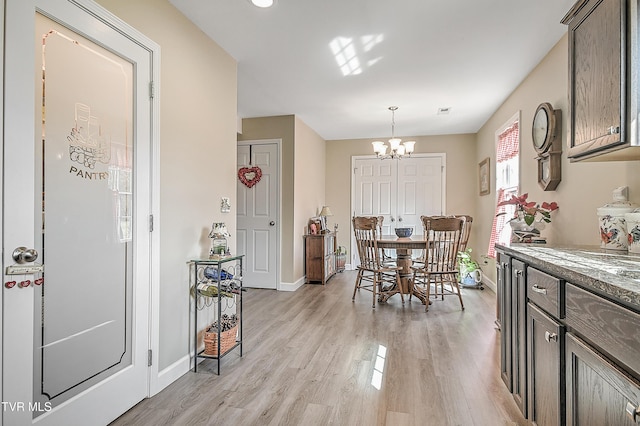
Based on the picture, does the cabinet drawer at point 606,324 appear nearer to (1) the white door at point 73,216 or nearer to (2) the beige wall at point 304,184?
(1) the white door at point 73,216

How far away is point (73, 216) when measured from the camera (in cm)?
160

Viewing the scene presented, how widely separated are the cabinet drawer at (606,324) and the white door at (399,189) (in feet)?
17.2

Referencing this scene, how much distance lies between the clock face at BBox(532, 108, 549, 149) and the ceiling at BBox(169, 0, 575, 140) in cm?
29

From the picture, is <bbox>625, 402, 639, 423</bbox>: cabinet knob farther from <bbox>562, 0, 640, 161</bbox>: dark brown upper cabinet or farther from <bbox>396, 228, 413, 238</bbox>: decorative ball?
<bbox>396, 228, 413, 238</bbox>: decorative ball

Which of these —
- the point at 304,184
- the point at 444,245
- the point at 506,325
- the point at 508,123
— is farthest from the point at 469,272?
the point at 506,325

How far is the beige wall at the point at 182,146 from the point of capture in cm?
217

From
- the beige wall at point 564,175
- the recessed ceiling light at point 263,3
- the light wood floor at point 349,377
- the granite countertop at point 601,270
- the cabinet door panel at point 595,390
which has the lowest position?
the light wood floor at point 349,377

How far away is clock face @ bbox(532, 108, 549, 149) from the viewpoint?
9.35ft

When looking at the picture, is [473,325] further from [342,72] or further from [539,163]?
[342,72]

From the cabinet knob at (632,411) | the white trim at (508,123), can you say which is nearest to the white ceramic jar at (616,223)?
the cabinet knob at (632,411)

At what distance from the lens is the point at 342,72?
11.0 ft

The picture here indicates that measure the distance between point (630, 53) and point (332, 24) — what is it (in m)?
1.79

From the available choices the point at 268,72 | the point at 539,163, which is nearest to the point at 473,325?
the point at 539,163

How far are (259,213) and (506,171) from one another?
346 cm
